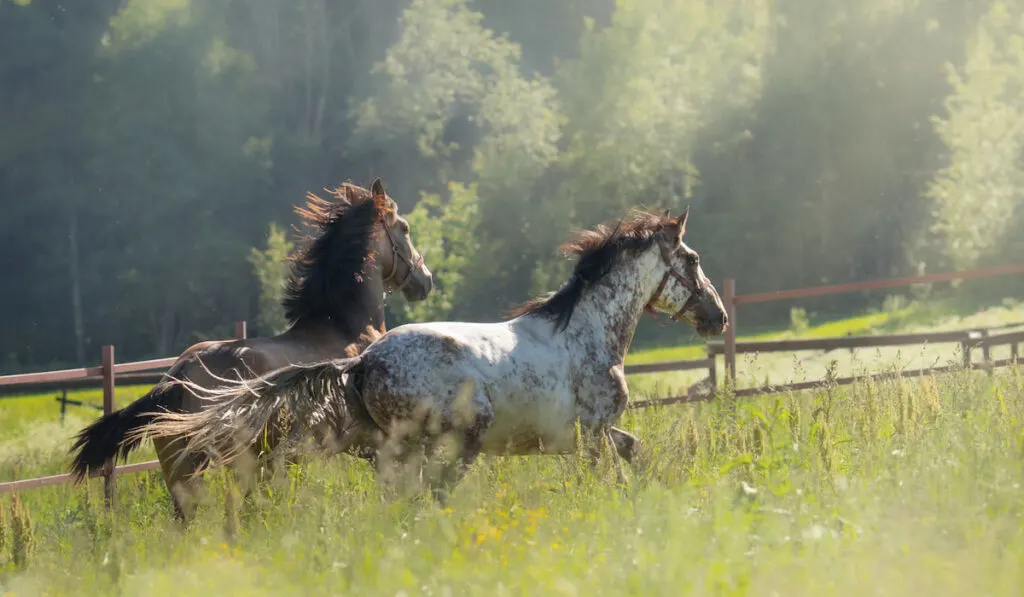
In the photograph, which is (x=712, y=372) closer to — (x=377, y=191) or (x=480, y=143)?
(x=377, y=191)

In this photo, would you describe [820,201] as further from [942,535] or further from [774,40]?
[942,535]

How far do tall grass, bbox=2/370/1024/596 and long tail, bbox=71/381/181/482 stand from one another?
348mm

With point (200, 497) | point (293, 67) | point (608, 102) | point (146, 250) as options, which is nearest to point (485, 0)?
point (293, 67)

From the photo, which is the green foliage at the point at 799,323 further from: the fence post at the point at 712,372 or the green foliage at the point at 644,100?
the fence post at the point at 712,372

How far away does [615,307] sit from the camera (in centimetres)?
740

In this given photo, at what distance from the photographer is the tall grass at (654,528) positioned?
4.52m

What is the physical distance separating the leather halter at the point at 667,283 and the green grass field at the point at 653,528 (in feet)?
2.87

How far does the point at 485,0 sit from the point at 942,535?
245 feet

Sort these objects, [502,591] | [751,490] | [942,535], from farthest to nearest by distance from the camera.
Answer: [751,490] < [942,535] < [502,591]

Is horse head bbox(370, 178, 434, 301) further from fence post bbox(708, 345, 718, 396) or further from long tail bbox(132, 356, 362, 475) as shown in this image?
fence post bbox(708, 345, 718, 396)

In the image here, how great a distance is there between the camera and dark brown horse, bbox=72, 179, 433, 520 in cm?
712

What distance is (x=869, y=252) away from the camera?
4069 cm

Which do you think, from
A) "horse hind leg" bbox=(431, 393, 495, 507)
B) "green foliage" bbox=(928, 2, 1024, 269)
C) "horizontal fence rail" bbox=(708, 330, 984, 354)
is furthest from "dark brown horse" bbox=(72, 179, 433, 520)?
"green foliage" bbox=(928, 2, 1024, 269)

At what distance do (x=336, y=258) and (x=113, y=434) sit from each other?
7.09 feet
